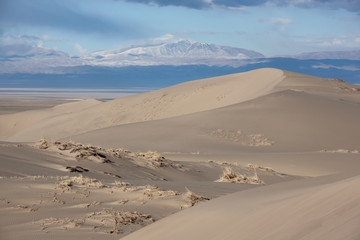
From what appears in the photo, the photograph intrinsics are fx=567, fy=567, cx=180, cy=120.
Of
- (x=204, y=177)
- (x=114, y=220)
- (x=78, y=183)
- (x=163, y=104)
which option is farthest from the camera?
(x=163, y=104)

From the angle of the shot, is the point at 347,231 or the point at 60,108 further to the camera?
the point at 60,108

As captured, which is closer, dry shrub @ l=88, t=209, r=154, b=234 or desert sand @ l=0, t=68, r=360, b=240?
desert sand @ l=0, t=68, r=360, b=240

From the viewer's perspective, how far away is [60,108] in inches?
2074

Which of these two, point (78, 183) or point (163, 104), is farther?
point (163, 104)

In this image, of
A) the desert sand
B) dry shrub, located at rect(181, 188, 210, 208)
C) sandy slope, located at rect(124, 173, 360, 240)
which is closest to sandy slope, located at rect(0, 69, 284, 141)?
the desert sand

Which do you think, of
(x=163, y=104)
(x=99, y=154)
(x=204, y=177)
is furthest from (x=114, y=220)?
(x=163, y=104)

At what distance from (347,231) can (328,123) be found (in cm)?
2066

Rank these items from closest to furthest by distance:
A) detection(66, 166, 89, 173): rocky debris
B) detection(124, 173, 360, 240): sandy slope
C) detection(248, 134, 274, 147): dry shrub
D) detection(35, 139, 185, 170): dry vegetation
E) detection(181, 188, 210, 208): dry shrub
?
detection(124, 173, 360, 240): sandy slope → detection(181, 188, 210, 208): dry shrub → detection(66, 166, 89, 173): rocky debris → detection(35, 139, 185, 170): dry vegetation → detection(248, 134, 274, 147): dry shrub

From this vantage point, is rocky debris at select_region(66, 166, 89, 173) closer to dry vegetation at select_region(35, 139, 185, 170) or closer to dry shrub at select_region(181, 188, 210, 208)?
dry vegetation at select_region(35, 139, 185, 170)

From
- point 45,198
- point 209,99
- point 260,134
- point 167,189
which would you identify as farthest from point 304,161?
point 209,99

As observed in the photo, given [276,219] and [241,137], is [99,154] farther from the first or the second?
[241,137]

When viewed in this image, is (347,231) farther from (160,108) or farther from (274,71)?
(274,71)

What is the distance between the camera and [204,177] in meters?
11.4

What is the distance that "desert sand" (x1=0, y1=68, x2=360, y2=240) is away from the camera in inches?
139
